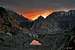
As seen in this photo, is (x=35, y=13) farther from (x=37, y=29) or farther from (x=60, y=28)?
(x=60, y=28)

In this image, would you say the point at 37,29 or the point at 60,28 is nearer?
the point at 60,28

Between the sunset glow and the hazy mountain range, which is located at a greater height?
the sunset glow

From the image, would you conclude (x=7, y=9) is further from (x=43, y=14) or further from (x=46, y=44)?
(x=46, y=44)

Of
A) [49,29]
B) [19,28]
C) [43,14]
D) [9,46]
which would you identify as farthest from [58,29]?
[9,46]

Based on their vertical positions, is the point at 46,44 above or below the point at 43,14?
below

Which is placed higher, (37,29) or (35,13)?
(35,13)

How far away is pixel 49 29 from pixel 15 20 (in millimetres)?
2782

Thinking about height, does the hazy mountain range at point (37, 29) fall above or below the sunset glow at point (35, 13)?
below

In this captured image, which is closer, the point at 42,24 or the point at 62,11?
the point at 62,11

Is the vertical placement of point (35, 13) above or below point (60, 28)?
above

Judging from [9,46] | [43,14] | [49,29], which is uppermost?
[43,14]

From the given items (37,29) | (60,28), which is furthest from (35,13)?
(60,28)

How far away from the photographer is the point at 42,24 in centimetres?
1495

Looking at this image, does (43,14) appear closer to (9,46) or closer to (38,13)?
(38,13)
